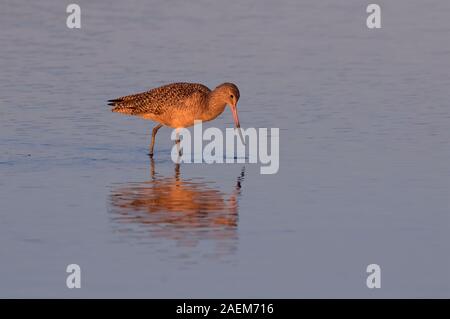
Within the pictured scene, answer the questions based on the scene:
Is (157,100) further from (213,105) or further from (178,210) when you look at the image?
(178,210)

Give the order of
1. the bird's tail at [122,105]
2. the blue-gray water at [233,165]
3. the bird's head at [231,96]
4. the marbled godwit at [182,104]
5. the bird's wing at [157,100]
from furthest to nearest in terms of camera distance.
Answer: the bird's tail at [122,105]
the bird's wing at [157,100]
the marbled godwit at [182,104]
the bird's head at [231,96]
the blue-gray water at [233,165]

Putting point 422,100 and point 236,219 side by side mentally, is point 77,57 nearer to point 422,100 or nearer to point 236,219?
point 422,100

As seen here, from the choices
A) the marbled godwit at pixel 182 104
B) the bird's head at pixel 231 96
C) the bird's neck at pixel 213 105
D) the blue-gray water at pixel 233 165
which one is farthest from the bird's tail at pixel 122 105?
the bird's head at pixel 231 96

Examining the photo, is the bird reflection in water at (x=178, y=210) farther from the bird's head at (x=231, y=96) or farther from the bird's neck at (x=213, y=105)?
the bird's neck at (x=213, y=105)

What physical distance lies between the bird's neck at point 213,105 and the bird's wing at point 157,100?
0.21 m

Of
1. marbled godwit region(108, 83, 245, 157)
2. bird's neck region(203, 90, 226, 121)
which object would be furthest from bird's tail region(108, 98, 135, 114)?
bird's neck region(203, 90, 226, 121)

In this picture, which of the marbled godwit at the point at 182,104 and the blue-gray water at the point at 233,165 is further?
the marbled godwit at the point at 182,104

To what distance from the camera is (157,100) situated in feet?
55.7

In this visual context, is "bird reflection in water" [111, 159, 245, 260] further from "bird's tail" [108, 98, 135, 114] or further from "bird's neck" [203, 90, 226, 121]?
"bird's tail" [108, 98, 135, 114]

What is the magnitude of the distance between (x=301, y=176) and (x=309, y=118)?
10.3 feet

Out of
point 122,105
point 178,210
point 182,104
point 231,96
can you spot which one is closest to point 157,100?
point 182,104

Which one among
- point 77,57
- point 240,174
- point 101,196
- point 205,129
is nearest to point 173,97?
point 205,129

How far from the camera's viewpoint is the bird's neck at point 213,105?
16.7 metres

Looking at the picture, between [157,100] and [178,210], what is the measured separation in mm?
4087
